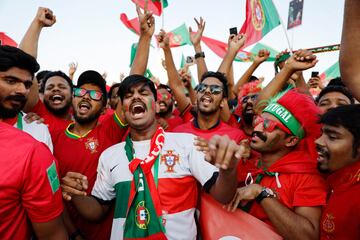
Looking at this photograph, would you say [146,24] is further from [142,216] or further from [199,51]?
[142,216]

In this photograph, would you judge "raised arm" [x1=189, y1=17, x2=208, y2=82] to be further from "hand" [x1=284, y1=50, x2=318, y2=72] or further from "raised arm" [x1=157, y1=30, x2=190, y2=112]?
"hand" [x1=284, y1=50, x2=318, y2=72]

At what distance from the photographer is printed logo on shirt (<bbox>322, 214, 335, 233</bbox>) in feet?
6.82

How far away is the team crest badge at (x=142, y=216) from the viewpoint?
238 centimetres

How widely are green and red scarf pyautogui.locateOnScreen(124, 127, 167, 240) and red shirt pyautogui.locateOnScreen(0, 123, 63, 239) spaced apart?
66cm

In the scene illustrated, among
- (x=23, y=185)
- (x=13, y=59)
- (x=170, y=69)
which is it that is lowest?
(x=23, y=185)

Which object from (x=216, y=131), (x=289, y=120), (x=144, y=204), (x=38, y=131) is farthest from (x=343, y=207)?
(x=38, y=131)

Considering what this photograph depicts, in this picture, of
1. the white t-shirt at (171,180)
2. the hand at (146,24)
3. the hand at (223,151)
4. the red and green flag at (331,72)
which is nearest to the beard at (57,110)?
the hand at (146,24)

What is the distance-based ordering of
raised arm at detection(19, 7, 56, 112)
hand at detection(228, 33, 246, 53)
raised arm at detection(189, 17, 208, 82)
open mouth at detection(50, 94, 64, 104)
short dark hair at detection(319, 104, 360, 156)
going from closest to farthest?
1. short dark hair at detection(319, 104, 360, 156)
2. raised arm at detection(19, 7, 56, 112)
3. open mouth at detection(50, 94, 64, 104)
4. hand at detection(228, 33, 246, 53)
5. raised arm at detection(189, 17, 208, 82)

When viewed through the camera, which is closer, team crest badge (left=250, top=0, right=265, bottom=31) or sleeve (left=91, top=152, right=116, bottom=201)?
sleeve (left=91, top=152, right=116, bottom=201)

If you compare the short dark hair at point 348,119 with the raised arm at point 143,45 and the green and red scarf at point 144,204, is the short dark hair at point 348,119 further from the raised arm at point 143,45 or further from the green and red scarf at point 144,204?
the raised arm at point 143,45

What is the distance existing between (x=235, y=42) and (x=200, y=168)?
3.21 meters

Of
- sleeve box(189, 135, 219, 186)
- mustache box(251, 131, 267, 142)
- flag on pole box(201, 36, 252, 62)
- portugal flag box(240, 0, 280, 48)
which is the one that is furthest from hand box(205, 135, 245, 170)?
flag on pole box(201, 36, 252, 62)

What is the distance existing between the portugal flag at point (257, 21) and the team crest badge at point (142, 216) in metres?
5.09

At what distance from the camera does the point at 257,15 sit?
22.0 ft
